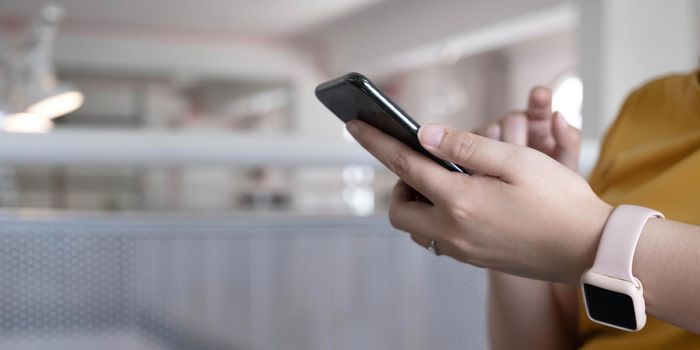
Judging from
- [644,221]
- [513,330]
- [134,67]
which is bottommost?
[513,330]

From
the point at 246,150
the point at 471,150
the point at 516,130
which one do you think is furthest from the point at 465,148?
the point at 246,150

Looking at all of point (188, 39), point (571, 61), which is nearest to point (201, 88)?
point (188, 39)

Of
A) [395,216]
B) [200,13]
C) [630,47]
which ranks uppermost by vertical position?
[200,13]

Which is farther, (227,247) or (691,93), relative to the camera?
(227,247)

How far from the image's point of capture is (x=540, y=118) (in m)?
0.72

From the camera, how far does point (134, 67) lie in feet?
23.9

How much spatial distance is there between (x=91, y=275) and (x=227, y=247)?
15 cm

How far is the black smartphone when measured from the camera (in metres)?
0.50

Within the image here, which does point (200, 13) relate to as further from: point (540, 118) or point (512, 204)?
point (512, 204)

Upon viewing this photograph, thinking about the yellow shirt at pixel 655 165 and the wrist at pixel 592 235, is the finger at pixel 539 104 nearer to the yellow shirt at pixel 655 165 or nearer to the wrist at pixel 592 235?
the yellow shirt at pixel 655 165

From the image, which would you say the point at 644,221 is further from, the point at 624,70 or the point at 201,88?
the point at 201,88

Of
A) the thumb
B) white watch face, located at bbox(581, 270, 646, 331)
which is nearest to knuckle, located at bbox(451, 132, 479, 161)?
the thumb

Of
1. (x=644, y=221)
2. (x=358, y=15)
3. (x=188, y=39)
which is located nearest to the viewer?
(x=644, y=221)

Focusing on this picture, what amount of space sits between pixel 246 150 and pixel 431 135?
18.8 inches
